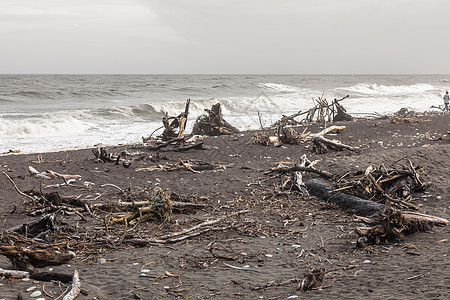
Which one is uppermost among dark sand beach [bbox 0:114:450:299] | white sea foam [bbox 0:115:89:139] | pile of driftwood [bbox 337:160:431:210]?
pile of driftwood [bbox 337:160:431:210]

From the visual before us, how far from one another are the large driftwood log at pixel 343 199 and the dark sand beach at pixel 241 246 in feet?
0.53

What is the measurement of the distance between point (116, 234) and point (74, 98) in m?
32.4

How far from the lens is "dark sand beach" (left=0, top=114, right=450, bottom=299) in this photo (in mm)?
3717

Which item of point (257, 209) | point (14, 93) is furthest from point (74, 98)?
point (257, 209)

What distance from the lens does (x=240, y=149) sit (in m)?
11.5

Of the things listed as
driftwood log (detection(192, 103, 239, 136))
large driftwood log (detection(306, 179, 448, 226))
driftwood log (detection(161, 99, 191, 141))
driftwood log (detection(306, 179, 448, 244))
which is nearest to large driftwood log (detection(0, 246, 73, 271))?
driftwood log (detection(306, 179, 448, 244))

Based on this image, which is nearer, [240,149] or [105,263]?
[105,263]

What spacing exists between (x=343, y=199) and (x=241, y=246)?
212 cm

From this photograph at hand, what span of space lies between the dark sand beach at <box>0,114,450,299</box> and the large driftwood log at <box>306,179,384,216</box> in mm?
160

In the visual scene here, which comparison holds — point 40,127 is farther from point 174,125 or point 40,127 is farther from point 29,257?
point 29,257

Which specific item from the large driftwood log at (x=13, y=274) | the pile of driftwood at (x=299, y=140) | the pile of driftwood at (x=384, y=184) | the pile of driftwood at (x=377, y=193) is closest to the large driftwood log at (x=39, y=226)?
the large driftwood log at (x=13, y=274)

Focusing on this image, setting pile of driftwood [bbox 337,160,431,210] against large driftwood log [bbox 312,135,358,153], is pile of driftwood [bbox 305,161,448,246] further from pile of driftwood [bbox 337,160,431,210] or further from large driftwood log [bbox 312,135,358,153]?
large driftwood log [bbox 312,135,358,153]

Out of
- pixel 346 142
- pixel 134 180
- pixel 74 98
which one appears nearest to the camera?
pixel 134 180

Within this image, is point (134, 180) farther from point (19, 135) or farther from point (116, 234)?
point (19, 135)
